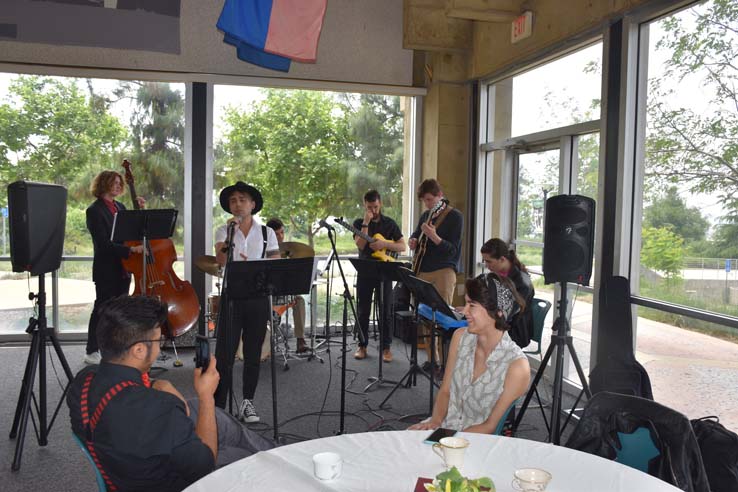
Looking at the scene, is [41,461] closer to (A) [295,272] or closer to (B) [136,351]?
(A) [295,272]

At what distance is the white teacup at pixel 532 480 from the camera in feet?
4.91

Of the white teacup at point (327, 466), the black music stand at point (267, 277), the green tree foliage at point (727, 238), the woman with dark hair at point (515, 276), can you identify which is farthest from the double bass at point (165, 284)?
the green tree foliage at point (727, 238)

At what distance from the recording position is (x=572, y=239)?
11.6 feet

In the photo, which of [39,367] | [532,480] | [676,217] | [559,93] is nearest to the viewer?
[532,480]

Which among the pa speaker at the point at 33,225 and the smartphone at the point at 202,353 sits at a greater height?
the pa speaker at the point at 33,225

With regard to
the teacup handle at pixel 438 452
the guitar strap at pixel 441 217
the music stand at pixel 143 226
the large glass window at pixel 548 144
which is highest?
the large glass window at pixel 548 144

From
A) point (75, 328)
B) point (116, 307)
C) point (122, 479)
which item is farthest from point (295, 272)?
point (75, 328)

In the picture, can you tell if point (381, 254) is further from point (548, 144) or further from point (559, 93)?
point (559, 93)

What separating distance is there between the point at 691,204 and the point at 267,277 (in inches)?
102

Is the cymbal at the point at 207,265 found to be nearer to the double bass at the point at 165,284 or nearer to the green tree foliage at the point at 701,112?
the double bass at the point at 165,284

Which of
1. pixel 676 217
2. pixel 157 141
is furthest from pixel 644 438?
pixel 157 141

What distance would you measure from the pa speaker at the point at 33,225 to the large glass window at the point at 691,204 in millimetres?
3703

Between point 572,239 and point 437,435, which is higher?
point 572,239

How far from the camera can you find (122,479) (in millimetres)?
1873
